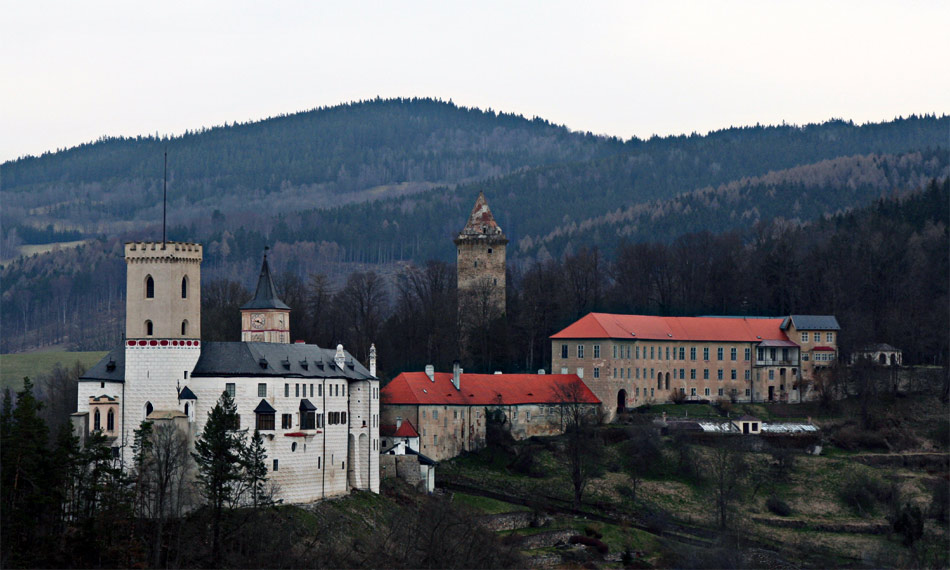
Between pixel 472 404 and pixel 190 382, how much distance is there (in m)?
27.6

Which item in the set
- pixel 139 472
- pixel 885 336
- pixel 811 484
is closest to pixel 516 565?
pixel 139 472

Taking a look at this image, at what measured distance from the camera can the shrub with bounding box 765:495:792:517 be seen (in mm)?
92062

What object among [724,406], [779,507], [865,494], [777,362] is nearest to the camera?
[779,507]

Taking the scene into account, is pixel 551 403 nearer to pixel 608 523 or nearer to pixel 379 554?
pixel 608 523

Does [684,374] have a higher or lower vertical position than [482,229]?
lower

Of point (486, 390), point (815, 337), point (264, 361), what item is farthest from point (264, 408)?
point (815, 337)

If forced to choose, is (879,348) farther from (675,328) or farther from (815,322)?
(675,328)

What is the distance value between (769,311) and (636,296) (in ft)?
43.5

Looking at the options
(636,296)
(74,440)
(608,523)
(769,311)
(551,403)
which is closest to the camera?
(74,440)

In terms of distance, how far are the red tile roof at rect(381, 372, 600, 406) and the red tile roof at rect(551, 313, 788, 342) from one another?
4.06 metres

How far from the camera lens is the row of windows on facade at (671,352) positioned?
357ft

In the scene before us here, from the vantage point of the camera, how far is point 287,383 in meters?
77.1

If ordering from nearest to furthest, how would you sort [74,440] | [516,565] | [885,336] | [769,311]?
[74,440] → [516,565] → [885,336] → [769,311]

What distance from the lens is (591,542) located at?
8106cm
